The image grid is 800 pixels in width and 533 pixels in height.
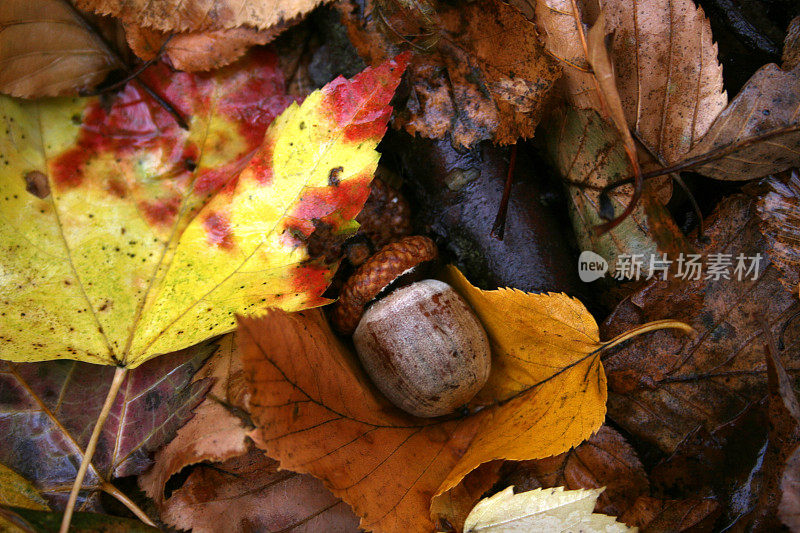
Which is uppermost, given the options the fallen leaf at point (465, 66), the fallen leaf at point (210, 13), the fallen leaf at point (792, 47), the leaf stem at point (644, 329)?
the fallen leaf at point (210, 13)

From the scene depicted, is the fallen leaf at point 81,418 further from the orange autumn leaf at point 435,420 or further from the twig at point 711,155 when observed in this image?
the twig at point 711,155

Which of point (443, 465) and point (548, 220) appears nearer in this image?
point (443, 465)

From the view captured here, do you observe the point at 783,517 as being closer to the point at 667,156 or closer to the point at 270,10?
the point at 667,156

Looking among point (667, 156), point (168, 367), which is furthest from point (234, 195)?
point (667, 156)

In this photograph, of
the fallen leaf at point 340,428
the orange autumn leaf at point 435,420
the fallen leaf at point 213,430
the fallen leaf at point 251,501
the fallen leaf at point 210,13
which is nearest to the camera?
the fallen leaf at point 340,428

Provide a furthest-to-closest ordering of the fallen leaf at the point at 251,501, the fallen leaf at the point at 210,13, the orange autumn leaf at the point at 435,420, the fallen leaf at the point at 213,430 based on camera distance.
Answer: the fallen leaf at the point at 210,13 → the fallen leaf at the point at 251,501 → the fallen leaf at the point at 213,430 → the orange autumn leaf at the point at 435,420

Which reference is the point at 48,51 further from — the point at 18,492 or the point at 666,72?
the point at 666,72

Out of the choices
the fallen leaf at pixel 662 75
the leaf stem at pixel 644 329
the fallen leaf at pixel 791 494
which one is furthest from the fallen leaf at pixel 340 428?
the fallen leaf at pixel 662 75

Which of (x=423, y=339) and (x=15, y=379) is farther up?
(x=15, y=379)
